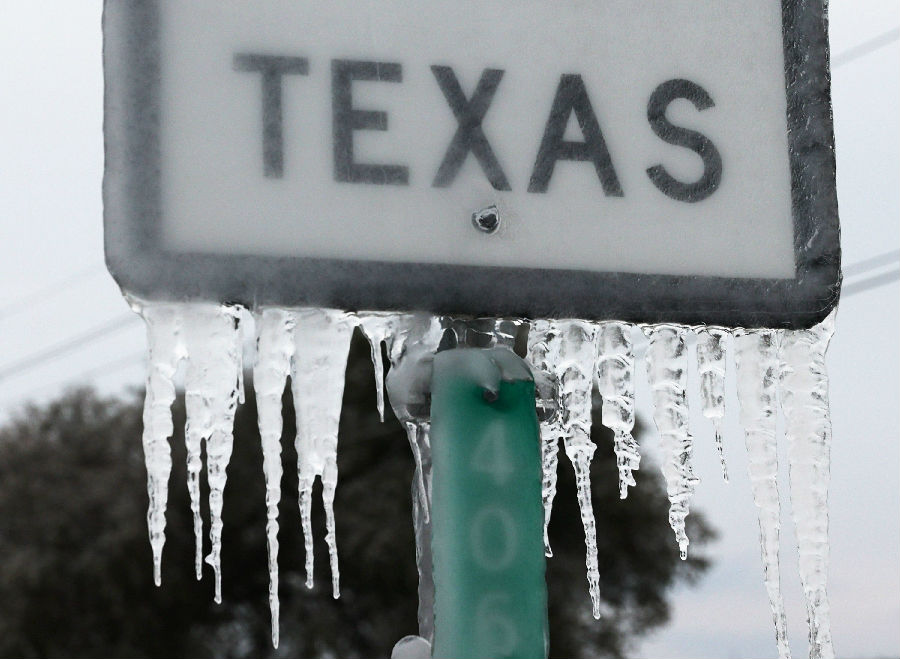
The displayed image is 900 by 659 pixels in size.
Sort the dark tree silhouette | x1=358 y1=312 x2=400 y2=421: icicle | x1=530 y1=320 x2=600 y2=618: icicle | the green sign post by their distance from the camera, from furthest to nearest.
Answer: the dark tree silhouette
x1=530 y1=320 x2=600 y2=618: icicle
x1=358 y1=312 x2=400 y2=421: icicle
the green sign post

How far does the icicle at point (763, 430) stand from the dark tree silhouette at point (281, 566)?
9.85 meters

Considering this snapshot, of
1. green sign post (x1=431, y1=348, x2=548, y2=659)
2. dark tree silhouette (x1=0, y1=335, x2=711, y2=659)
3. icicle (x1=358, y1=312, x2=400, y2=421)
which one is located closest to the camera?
green sign post (x1=431, y1=348, x2=548, y2=659)

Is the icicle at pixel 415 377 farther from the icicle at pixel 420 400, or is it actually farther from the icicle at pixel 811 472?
the icicle at pixel 811 472

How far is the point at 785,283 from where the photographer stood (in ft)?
3.29

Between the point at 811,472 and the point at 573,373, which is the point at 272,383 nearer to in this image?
the point at 573,373

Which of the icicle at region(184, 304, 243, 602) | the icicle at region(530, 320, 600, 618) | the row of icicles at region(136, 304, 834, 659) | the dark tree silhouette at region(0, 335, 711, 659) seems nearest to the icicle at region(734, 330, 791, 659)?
the row of icicles at region(136, 304, 834, 659)

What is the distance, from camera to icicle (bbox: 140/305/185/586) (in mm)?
979

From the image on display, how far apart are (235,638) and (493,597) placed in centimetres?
1173

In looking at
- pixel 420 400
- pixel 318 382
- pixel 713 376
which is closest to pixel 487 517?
pixel 420 400

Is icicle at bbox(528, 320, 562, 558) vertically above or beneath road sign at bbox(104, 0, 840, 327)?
beneath

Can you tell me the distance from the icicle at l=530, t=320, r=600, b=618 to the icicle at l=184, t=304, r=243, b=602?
0.24 metres

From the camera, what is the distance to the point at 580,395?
1.16 metres

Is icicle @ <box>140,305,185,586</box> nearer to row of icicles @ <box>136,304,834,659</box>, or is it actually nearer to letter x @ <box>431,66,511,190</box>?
row of icicles @ <box>136,304,834,659</box>

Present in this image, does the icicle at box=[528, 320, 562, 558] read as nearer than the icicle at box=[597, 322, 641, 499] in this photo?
Yes
